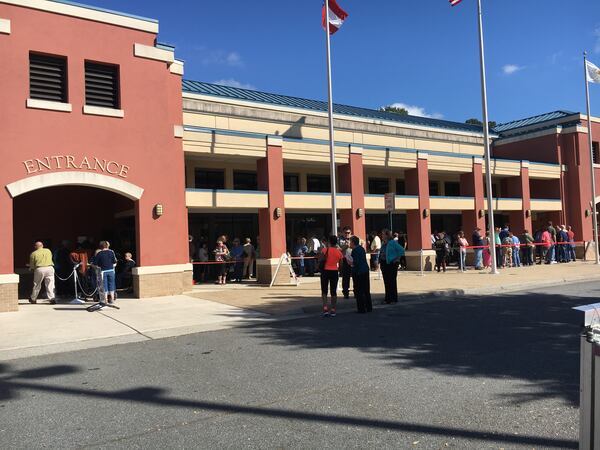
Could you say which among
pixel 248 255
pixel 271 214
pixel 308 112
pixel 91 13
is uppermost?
pixel 91 13

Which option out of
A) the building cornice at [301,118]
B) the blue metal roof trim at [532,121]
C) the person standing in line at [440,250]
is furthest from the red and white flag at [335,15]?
the blue metal roof trim at [532,121]

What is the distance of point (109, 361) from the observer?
23.7 feet

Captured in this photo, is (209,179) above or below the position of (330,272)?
above

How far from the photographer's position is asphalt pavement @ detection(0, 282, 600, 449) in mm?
4270

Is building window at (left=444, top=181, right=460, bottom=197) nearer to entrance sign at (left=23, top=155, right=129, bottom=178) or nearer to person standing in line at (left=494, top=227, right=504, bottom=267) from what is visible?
person standing in line at (left=494, top=227, right=504, bottom=267)

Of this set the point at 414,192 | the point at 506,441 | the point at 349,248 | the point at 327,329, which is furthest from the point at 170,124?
the point at 506,441

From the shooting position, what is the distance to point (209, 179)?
2027 centimetres

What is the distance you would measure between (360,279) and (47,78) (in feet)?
32.4

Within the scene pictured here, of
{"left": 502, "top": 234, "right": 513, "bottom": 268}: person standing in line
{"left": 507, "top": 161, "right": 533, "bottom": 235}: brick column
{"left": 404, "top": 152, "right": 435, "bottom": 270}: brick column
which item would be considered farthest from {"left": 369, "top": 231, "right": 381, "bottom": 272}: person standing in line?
{"left": 507, "top": 161, "right": 533, "bottom": 235}: brick column

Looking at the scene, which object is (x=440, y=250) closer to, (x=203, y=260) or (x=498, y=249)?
(x=498, y=249)

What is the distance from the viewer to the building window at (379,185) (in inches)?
986

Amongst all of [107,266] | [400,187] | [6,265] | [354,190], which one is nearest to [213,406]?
[107,266]

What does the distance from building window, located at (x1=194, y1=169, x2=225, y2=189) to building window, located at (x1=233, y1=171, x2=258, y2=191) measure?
1.90ft

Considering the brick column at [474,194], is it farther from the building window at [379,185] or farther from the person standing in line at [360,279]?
the person standing in line at [360,279]
